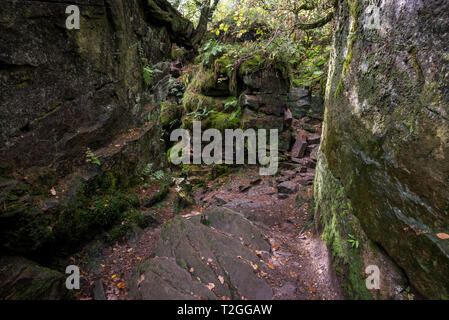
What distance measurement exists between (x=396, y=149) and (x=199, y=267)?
11.5ft

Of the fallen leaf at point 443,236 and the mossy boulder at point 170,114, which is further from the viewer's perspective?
the mossy boulder at point 170,114

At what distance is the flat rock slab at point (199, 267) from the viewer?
3.51m

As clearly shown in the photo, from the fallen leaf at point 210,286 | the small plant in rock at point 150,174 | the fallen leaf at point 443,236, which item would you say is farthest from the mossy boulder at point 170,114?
the fallen leaf at point 443,236

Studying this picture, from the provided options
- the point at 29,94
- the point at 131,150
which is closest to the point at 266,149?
the point at 131,150

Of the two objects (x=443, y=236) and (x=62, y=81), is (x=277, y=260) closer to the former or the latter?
(x=443, y=236)

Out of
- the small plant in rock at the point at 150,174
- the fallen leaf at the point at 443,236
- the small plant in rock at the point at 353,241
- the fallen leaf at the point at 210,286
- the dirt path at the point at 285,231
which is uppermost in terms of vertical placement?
the fallen leaf at the point at 443,236

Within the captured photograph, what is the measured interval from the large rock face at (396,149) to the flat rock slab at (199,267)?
1.61 metres

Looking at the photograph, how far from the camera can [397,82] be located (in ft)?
10.5

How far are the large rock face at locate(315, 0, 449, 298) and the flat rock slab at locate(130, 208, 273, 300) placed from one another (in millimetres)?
1612

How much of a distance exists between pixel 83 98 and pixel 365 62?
5.50 metres

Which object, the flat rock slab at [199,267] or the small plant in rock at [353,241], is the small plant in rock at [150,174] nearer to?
the flat rock slab at [199,267]

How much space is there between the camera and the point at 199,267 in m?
4.01

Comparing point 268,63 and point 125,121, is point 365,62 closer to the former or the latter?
point 125,121

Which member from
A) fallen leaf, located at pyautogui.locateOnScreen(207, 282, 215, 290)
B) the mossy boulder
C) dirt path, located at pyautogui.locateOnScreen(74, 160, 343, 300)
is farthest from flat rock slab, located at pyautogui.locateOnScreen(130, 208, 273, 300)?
the mossy boulder
